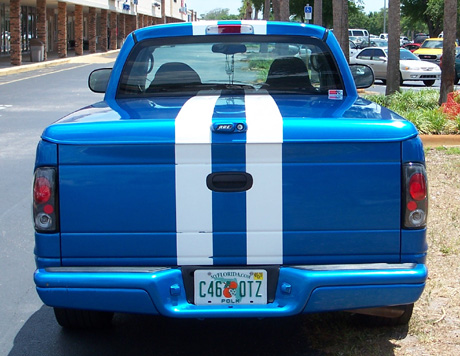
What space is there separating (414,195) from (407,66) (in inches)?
960

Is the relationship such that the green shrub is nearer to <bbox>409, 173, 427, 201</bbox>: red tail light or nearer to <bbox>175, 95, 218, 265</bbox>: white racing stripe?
<bbox>409, 173, 427, 201</bbox>: red tail light

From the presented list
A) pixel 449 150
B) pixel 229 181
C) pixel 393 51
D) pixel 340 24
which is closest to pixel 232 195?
pixel 229 181

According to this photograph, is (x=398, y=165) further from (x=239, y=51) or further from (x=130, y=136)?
(x=239, y=51)

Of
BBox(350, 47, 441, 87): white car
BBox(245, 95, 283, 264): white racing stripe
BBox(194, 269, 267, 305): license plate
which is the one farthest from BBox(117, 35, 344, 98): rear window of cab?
BBox(350, 47, 441, 87): white car

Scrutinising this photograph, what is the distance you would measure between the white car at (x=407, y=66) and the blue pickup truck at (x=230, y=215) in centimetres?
2408

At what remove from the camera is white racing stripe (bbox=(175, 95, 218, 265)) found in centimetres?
367

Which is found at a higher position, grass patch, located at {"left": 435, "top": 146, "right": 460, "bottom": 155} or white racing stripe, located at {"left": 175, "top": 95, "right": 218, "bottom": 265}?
white racing stripe, located at {"left": 175, "top": 95, "right": 218, "bottom": 265}

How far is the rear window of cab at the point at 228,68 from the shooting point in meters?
5.41

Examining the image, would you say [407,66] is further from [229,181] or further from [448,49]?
[229,181]

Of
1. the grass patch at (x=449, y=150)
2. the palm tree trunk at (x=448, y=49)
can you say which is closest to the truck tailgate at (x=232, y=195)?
the grass patch at (x=449, y=150)

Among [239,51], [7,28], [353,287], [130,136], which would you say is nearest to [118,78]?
[239,51]

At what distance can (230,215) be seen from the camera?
372 cm

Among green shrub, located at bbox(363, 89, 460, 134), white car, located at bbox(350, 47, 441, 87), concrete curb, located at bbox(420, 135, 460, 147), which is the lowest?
concrete curb, located at bbox(420, 135, 460, 147)

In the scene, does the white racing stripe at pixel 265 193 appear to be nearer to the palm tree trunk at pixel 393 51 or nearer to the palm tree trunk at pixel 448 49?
the palm tree trunk at pixel 448 49
